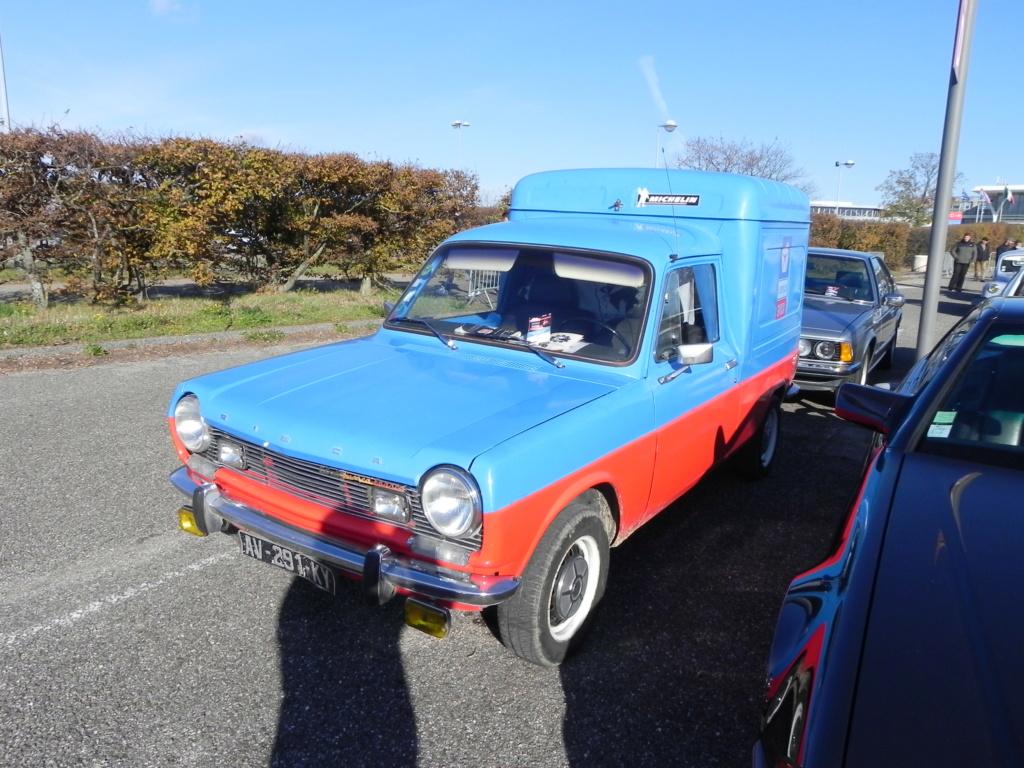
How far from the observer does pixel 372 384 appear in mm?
3559

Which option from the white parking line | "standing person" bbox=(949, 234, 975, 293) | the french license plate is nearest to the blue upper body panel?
the french license plate

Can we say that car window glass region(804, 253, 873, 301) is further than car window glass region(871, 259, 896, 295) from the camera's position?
No

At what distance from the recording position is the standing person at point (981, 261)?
1092 inches

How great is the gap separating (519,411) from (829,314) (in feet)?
20.9

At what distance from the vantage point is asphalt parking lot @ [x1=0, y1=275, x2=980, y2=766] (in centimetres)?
283

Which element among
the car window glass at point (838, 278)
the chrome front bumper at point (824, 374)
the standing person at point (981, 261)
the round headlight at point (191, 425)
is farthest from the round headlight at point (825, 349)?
the standing person at point (981, 261)

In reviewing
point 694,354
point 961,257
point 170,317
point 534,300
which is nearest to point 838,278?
point 534,300

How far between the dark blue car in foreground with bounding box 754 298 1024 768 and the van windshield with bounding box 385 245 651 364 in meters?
1.43

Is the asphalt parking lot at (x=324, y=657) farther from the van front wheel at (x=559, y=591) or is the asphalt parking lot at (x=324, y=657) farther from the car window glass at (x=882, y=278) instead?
the car window glass at (x=882, y=278)

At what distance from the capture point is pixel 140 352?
372 inches

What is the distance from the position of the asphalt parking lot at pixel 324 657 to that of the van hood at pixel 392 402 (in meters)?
0.72

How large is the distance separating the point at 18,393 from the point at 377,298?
826 centimetres

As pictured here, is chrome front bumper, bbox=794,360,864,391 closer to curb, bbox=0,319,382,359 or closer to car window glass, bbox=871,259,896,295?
car window glass, bbox=871,259,896,295

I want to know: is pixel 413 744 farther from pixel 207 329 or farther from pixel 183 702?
pixel 207 329
